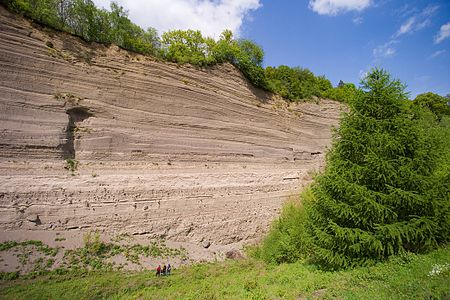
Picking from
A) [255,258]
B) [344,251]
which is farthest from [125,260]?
[344,251]

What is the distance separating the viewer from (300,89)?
21969 mm

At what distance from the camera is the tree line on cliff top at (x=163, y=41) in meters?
13.1

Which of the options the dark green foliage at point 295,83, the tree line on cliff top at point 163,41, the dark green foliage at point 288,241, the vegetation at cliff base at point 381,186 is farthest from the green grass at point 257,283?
the dark green foliage at point 295,83

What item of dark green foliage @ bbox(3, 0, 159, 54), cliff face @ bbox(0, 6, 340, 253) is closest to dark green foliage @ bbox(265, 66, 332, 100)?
cliff face @ bbox(0, 6, 340, 253)

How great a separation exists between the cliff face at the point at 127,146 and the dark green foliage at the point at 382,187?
5880 mm

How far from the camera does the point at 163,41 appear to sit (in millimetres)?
16719

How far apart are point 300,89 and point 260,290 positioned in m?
17.9

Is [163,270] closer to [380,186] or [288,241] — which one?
[288,241]

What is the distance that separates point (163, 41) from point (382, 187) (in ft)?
48.9

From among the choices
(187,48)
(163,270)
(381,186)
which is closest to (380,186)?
(381,186)

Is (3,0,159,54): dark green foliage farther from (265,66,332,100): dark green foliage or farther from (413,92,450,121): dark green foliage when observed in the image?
(413,92,450,121): dark green foliage

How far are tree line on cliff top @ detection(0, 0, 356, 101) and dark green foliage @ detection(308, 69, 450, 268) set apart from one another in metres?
2.41

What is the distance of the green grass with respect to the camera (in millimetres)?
5719

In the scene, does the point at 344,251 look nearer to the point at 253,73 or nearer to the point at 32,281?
the point at 32,281
